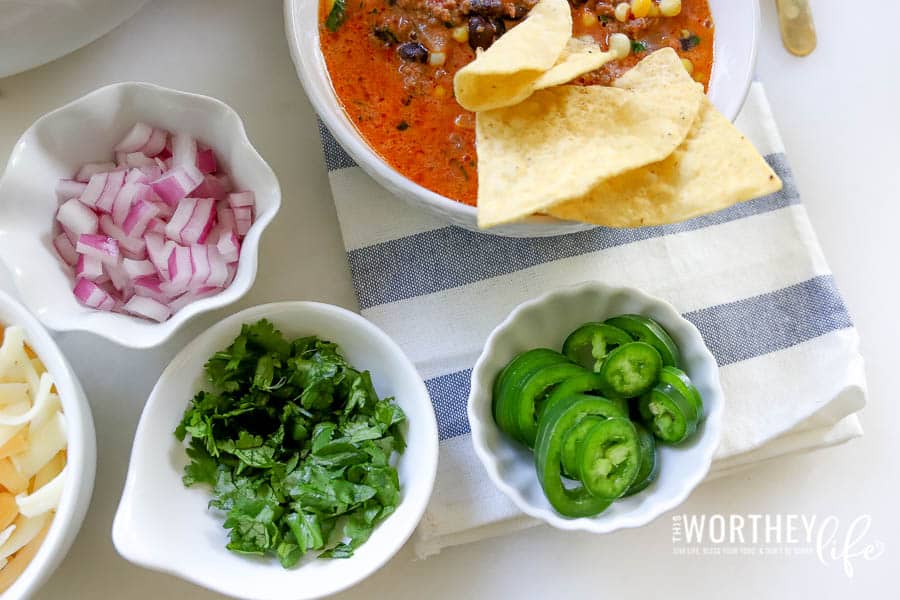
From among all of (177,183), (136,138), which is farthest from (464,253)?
(136,138)

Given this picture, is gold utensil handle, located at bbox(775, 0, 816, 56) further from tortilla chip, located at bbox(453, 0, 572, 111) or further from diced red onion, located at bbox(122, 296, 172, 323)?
diced red onion, located at bbox(122, 296, 172, 323)

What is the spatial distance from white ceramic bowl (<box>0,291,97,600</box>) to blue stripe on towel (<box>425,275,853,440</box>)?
1.19 metres

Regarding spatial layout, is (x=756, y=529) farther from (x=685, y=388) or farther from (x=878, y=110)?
(x=878, y=110)

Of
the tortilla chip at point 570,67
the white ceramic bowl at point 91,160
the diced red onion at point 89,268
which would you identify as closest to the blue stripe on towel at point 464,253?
the white ceramic bowl at point 91,160

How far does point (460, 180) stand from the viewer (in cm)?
171

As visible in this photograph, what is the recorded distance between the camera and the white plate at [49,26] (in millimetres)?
1495

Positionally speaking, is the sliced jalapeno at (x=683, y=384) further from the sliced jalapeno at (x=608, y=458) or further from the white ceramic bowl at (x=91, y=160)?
the white ceramic bowl at (x=91, y=160)

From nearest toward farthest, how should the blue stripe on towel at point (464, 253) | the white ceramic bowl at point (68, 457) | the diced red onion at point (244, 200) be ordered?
the white ceramic bowl at point (68, 457)
the diced red onion at point (244, 200)
the blue stripe on towel at point (464, 253)

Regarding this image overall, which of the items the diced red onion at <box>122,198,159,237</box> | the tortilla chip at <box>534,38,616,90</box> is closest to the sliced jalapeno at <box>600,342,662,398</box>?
the tortilla chip at <box>534,38,616,90</box>

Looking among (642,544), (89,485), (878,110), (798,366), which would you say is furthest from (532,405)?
(878,110)

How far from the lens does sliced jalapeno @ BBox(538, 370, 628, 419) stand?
1548 mm

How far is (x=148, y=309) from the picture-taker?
1.58 meters

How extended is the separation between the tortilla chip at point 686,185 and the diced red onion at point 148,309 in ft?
2.40

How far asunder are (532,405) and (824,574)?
0.76 meters
